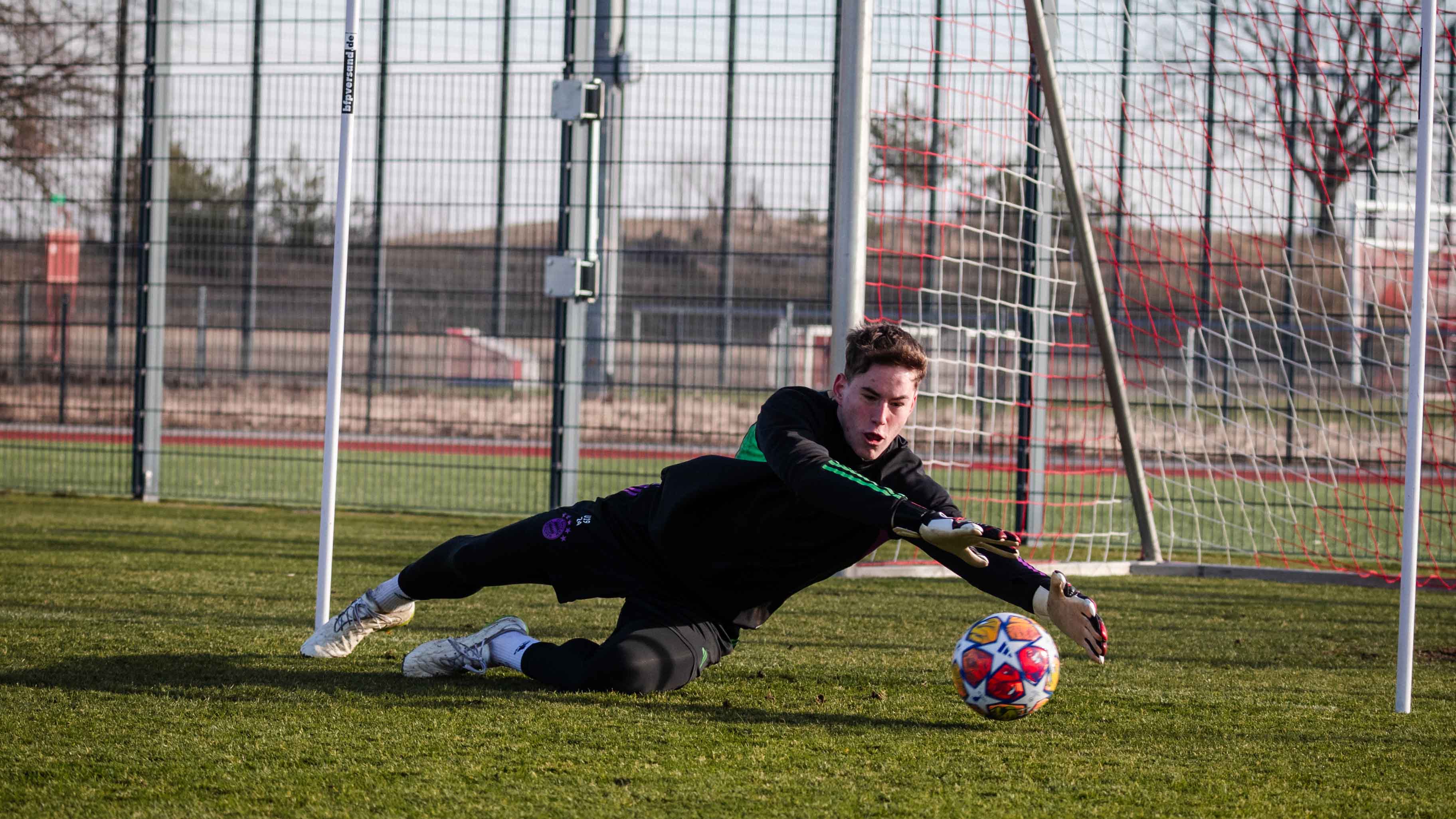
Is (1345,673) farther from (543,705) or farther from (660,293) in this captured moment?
(660,293)

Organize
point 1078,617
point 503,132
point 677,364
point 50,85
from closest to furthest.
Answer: point 1078,617 < point 503,132 < point 677,364 < point 50,85

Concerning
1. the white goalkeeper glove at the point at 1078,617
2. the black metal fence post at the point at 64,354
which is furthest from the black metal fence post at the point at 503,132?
the white goalkeeper glove at the point at 1078,617

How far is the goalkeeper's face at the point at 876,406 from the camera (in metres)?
3.44

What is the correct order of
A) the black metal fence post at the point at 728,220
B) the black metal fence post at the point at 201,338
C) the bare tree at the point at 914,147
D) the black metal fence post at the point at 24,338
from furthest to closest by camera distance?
1. the black metal fence post at the point at 24,338
2. the black metal fence post at the point at 201,338
3. the black metal fence post at the point at 728,220
4. the bare tree at the point at 914,147

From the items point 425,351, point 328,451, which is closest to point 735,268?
point 425,351

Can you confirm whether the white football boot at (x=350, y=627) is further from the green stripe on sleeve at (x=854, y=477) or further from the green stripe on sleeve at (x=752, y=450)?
the green stripe on sleeve at (x=854, y=477)

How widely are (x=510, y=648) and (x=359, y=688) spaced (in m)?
0.45

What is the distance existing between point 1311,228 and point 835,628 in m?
4.73

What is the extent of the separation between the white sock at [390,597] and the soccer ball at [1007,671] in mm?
1702

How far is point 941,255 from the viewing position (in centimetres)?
688

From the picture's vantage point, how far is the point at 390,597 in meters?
4.05

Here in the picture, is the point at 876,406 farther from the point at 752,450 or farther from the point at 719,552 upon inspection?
the point at 719,552

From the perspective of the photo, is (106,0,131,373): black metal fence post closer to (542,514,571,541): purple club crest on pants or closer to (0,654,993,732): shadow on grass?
(0,654,993,732): shadow on grass

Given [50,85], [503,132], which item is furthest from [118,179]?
[503,132]
